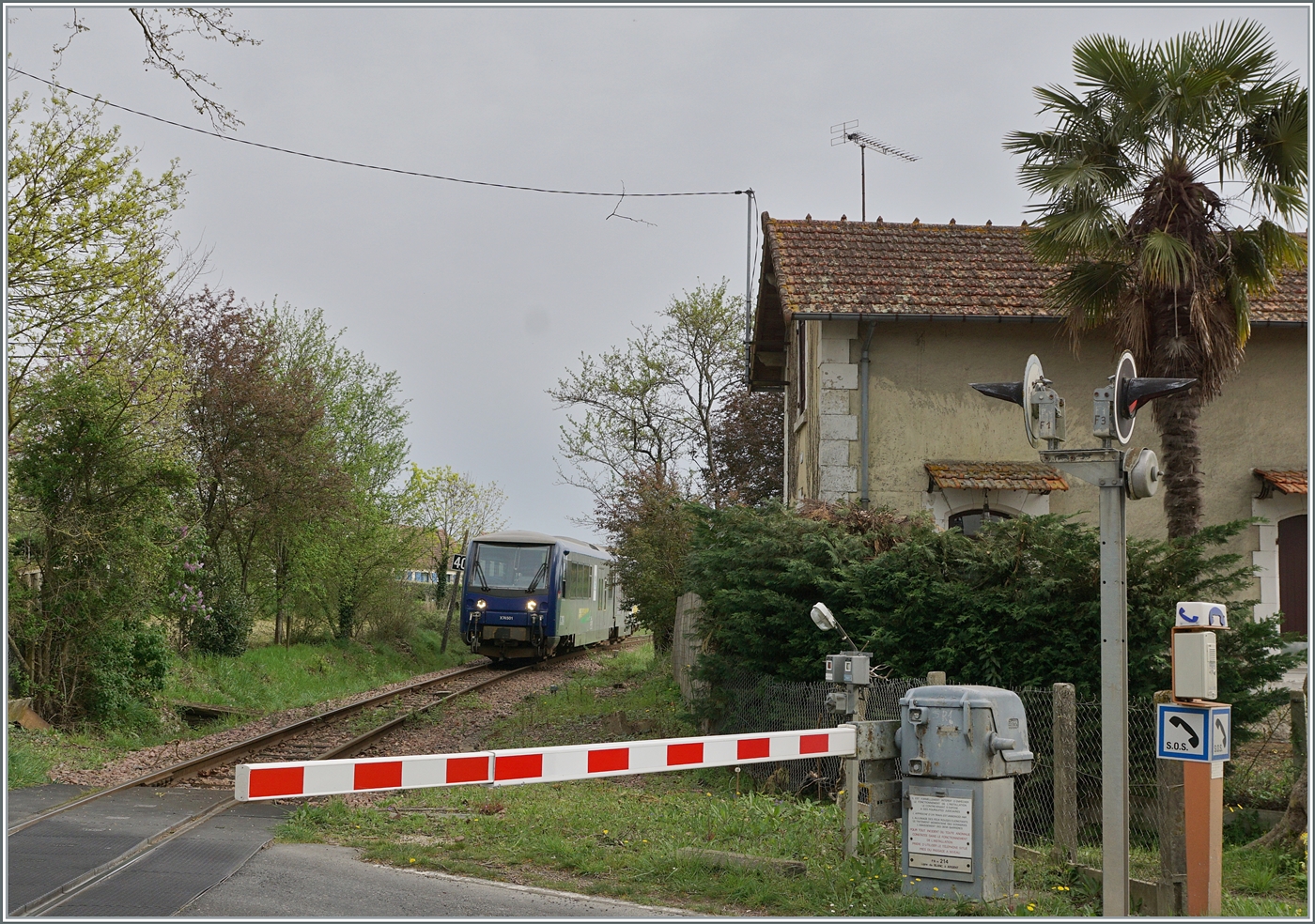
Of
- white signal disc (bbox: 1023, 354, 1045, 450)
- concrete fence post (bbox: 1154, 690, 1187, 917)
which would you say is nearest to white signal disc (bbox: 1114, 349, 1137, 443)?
white signal disc (bbox: 1023, 354, 1045, 450)

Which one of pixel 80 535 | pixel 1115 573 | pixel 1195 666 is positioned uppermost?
pixel 80 535

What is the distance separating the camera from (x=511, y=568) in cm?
2836

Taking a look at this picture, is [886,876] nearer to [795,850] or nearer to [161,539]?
[795,850]

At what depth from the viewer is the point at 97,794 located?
1011 centimetres

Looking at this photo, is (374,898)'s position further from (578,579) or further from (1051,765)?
(578,579)

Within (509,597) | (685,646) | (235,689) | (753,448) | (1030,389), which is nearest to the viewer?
(1030,389)

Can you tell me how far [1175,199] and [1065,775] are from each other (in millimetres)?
8147

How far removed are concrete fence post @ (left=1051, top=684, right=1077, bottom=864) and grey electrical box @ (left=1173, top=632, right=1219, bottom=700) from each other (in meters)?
1.31

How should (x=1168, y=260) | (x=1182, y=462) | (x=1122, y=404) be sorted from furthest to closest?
(x=1182, y=462)
(x=1168, y=260)
(x=1122, y=404)

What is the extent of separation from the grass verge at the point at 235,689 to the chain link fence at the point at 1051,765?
6887 millimetres

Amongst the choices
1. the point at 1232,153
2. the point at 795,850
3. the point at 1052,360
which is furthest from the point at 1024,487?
the point at 795,850

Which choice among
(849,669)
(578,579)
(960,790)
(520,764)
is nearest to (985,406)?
(849,669)

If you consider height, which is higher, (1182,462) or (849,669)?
(1182,462)

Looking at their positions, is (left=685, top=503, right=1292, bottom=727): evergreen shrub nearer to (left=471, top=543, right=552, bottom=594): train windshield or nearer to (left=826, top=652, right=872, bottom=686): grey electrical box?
(left=826, top=652, right=872, bottom=686): grey electrical box
